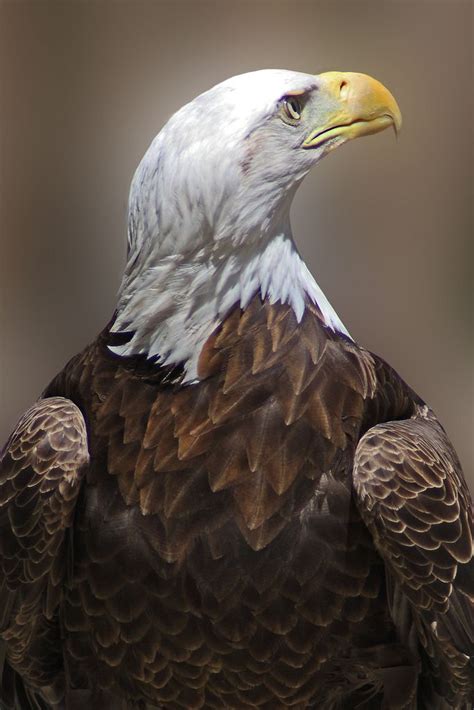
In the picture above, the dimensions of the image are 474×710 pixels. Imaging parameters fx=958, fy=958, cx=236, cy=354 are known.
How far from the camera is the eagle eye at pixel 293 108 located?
1.29 m

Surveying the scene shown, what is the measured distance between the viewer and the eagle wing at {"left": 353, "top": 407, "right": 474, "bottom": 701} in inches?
49.5

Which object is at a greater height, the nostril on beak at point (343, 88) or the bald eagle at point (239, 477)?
the nostril on beak at point (343, 88)

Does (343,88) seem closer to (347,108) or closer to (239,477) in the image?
(347,108)

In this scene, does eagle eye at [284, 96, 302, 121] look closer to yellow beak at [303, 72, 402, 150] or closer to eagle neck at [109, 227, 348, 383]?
yellow beak at [303, 72, 402, 150]

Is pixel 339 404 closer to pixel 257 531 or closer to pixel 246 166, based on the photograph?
pixel 257 531

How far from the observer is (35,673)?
147cm

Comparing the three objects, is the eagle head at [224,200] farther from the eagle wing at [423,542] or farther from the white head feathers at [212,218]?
the eagle wing at [423,542]

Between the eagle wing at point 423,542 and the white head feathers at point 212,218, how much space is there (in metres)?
0.24

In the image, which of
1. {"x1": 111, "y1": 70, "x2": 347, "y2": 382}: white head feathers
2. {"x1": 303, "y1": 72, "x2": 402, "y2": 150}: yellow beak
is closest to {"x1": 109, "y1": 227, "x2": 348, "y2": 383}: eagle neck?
{"x1": 111, "y1": 70, "x2": 347, "y2": 382}: white head feathers

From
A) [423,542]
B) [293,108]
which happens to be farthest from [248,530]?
[293,108]

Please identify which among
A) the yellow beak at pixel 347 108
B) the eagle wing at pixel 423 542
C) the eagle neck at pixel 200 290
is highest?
the yellow beak at pixel 347 108

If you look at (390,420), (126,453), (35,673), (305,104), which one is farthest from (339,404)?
(35,673)

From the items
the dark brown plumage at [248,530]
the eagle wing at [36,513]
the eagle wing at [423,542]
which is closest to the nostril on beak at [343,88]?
the dark brown plumage at [248,530]

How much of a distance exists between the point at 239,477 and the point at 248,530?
7 centimetres
